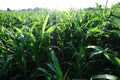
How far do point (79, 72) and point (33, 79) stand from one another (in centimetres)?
30

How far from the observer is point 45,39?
1648 millimetres

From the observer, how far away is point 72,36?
6.66 ft

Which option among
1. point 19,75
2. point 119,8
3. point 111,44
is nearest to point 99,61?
point 111,44

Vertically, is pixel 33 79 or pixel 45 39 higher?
pixel 45 39

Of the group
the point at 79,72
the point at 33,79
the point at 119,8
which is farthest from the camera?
the point at 119,8

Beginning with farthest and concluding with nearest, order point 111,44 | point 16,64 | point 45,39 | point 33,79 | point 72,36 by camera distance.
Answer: point 72,36 → point 111,44 → point 45,39 → point 16,64 → point 33,79

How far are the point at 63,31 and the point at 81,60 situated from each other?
2.55 ft

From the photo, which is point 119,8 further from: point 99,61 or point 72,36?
point 99,61

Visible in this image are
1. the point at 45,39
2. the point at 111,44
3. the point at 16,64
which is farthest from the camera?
the point at 111,44

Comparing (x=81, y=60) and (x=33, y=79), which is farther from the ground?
(x=81, y=60)

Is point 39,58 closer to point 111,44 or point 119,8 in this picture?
point 111,44

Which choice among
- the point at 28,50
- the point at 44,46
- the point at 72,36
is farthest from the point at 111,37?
the point at 28,50

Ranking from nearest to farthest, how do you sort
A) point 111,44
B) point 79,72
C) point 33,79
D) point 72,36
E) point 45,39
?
point 79,72 < point 33,79 < point 45,39 < point 111,44 < point 72,36

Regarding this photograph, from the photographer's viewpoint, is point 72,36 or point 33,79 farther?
point 72,36
